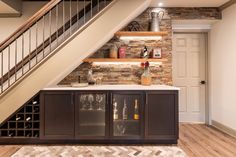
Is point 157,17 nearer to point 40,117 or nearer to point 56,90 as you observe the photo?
point 56,90

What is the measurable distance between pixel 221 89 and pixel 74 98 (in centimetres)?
313

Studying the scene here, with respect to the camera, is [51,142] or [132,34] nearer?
[51,142]

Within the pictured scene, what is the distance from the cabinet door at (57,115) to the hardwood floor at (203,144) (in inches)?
22.9

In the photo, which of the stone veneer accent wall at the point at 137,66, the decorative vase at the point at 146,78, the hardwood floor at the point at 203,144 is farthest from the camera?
the stone veneer accent wall at the point at 137,66

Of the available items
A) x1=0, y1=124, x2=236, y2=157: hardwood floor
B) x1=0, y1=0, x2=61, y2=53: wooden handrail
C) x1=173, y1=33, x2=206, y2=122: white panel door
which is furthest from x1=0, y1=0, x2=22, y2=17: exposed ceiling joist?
x1=173, y1=33, x2=206, y2=122: white panel door

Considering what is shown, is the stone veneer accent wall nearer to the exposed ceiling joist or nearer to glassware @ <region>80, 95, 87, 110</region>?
glassware @ <region>80, 95, 87, 110</region>

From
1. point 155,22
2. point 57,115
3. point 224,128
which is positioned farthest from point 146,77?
point 224,128

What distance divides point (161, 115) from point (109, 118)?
0.88 metres

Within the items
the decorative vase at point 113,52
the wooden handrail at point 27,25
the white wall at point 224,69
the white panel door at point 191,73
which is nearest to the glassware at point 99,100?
the decorative vase at point 113,52

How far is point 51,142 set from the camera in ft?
12.1

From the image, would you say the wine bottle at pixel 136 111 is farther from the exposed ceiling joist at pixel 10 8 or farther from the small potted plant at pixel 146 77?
the exposed ceiling joist at pixel 10 8

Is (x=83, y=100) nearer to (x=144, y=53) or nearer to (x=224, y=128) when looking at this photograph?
(x=144, y=53)

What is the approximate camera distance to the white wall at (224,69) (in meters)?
4.16

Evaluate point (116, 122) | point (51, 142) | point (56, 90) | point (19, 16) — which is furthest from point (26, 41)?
point (116, 122)
